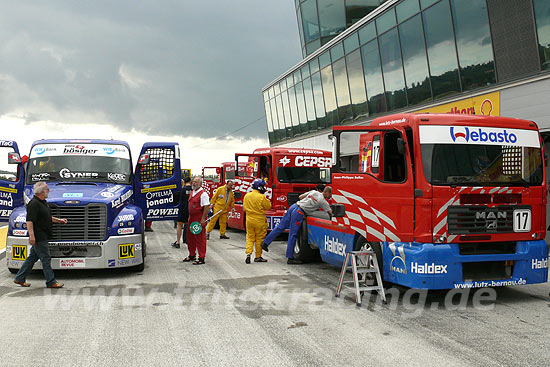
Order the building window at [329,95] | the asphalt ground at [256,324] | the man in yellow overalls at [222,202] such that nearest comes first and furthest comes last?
the asphalt ground at [256,324] < the man in yellow overalls at [222,202] < the building window at [329,95]

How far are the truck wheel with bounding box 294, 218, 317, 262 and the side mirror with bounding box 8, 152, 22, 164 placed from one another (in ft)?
19.1

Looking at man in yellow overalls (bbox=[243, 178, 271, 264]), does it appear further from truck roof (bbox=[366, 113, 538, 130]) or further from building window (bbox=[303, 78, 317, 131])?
building window (bbox=[303, 78, 317, 131])

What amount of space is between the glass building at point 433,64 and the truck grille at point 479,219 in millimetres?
7039

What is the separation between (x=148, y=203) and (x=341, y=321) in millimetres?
5996

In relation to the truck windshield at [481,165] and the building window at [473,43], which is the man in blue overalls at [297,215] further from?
the building window at [473,43]

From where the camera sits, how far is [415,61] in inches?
766

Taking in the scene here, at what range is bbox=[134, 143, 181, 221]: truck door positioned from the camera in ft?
37.0

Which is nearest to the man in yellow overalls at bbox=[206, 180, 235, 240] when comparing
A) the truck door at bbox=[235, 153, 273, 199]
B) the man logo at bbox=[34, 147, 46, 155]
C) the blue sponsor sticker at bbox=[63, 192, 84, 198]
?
the truck door at bbox=[235, 153, 273, 199]

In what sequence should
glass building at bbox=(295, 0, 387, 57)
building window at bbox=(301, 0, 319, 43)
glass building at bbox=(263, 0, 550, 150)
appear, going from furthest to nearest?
building window at bbox=(301, 0, 319, 43) < glass building at bbox=(295, 0, 387, 57) < glass building at bbox=(263, 0, 550, 150)

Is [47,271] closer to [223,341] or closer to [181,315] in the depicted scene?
[181,315]

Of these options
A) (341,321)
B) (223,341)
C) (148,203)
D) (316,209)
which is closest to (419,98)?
(316,209)

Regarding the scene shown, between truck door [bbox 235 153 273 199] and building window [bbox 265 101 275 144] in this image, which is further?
building window [bbox 265 101 275 144]

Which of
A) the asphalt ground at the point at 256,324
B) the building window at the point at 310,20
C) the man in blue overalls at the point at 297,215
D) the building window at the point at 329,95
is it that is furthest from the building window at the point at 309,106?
the asphalt ground at the point at 256,324

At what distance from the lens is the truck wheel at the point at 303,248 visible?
11297mm
